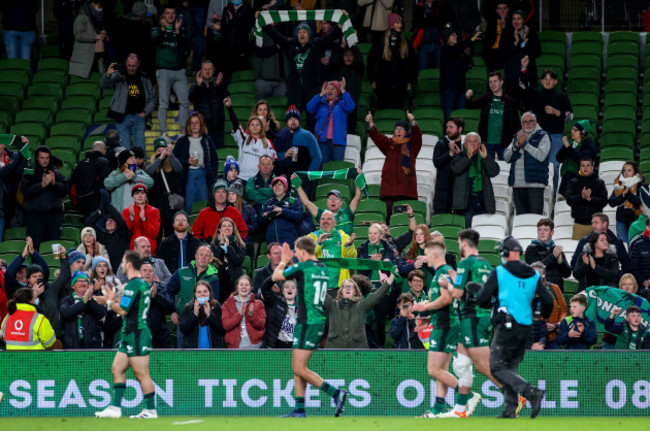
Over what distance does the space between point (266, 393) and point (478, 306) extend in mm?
3120

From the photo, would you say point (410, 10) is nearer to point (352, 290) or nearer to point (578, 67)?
point (578, 67)

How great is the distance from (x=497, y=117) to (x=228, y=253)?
513 cm

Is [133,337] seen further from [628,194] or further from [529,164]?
[628,194]

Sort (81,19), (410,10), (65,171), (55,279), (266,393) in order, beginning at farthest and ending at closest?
(410,10), (81,19), (65,171), (55,279), (266,393)

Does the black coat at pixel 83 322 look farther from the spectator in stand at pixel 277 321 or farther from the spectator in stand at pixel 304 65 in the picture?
the spectator in stand at pixel 304 65

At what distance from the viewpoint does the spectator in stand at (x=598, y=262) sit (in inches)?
680

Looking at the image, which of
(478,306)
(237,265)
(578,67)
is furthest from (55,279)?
(578,67)

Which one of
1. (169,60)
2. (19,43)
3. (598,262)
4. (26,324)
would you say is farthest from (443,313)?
(19,43)

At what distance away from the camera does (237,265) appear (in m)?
17.7

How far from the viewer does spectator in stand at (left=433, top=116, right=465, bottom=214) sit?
1900 centimetres

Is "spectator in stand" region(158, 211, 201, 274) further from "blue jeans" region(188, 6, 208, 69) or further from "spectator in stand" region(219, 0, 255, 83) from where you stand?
"blue jeans" region(188, 6, 208, 69)

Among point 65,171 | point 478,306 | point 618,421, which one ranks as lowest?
point 618,421

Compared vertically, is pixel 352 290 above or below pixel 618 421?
above

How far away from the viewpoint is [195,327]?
16.5 metres
